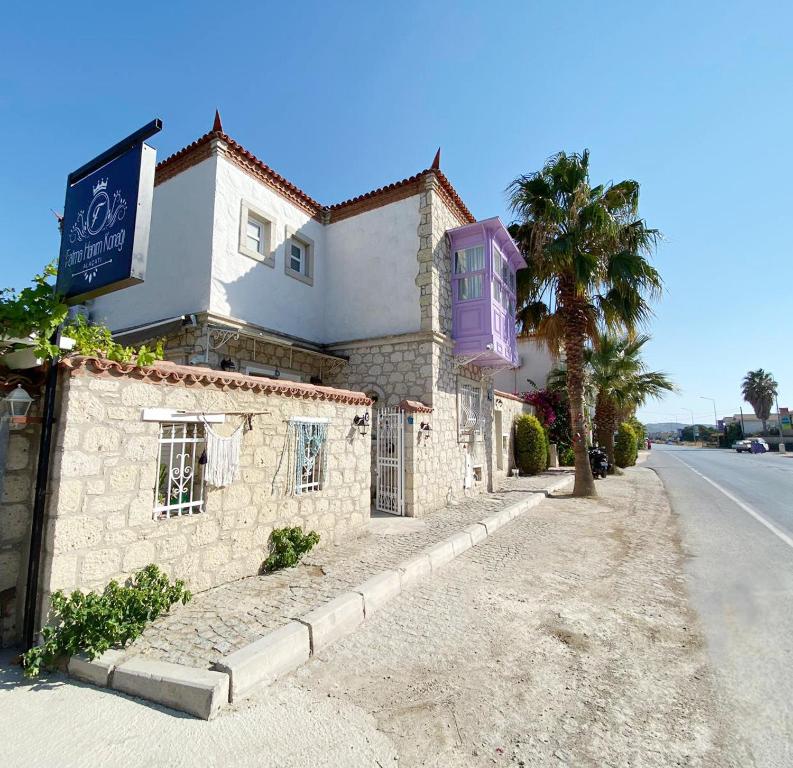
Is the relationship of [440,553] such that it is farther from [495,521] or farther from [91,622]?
[91,622]

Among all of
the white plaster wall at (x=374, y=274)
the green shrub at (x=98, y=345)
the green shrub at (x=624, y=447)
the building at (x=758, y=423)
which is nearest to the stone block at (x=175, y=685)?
the green shrub at (x=98, y=345)

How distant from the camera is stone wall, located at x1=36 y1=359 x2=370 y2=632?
12.2 feet

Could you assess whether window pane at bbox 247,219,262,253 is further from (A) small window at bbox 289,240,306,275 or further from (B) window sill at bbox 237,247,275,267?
(A) small window at bbox 289,240,306,275

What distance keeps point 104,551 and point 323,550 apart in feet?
10.4

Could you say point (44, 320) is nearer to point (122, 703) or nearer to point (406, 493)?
point (122, 703)

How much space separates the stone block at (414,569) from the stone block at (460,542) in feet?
3.12

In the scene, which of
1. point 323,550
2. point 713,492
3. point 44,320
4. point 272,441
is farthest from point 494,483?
point 44,320

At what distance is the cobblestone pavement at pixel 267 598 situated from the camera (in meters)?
3.56

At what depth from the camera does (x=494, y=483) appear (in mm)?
13812

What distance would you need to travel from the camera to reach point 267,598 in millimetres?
4586

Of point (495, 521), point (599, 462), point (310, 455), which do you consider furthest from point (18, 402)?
point (599, 462)

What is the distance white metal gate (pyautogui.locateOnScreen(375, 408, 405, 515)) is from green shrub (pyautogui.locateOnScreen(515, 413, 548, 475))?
949 centimetres

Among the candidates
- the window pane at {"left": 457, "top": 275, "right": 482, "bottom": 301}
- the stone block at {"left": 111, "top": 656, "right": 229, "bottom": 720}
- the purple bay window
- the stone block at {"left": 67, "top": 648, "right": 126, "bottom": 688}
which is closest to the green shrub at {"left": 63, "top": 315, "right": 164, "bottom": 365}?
the stone block at {"left": 67, "top": 648, "right": 126, "bottom": 688}

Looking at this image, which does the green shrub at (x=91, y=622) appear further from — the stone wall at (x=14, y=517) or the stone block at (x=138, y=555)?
the stone wall at (x=14, y=517)
